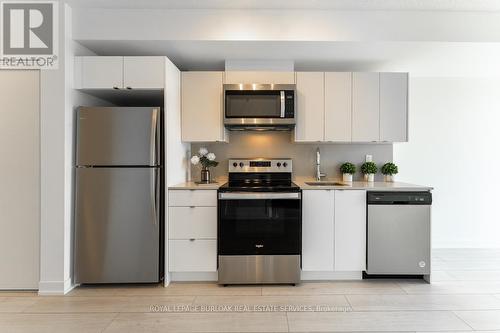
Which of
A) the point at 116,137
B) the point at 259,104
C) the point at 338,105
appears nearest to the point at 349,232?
the point at 338,105

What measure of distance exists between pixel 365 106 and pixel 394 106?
0.99ft

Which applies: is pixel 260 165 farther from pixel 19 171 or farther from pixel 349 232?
pixel 19 171

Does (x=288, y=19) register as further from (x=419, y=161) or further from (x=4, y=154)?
(x=4, y=154)

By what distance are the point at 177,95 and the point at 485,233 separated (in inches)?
161

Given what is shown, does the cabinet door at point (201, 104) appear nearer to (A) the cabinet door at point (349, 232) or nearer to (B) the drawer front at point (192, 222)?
(B) the drawer front at point (192, 222)

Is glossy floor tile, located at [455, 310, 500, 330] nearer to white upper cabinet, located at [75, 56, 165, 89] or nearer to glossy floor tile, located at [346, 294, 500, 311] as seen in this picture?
glossy floor tile, located at [346, 294, 500, 311]

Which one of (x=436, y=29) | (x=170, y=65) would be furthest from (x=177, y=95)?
(x=436, y=29)

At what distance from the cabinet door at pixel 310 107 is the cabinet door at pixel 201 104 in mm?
821

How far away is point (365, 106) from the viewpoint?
3.13 meters

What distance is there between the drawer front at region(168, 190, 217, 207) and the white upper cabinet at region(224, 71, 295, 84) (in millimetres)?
1198

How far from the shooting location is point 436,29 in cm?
272

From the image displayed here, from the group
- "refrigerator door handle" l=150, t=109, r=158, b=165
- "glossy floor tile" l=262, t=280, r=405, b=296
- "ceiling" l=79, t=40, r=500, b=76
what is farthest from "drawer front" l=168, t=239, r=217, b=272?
"ceiling" l=79, t=40, r=500, b=76

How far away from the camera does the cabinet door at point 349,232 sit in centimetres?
279

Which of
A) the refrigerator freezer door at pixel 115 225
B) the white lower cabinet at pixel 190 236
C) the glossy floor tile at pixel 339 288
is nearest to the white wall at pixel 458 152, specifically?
the glossy floor tile at pixel 339 288
